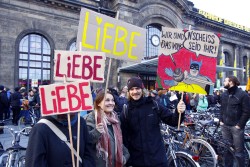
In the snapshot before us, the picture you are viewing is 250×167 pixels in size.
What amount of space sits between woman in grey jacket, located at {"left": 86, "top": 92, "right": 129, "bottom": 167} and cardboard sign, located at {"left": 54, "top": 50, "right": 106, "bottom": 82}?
1.29ft

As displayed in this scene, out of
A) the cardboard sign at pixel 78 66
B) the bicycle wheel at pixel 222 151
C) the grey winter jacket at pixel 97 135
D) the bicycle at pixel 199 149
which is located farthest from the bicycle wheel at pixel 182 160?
the cardboard sign at pixel 78 66

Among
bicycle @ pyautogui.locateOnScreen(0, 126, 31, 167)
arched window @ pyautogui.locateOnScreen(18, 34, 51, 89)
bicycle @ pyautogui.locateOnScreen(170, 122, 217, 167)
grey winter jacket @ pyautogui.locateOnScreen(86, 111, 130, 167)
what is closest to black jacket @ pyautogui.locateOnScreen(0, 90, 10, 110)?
arched window @ pyautogui.locateOnScreen(18, 34, 51, 89)

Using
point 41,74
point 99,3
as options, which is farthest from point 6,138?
point 99,3

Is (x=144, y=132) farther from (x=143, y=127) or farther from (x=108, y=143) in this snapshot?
(x=108, y=143)

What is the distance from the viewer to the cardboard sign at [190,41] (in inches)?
167

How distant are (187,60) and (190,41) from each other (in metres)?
0.38

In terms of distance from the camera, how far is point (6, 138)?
868 cm

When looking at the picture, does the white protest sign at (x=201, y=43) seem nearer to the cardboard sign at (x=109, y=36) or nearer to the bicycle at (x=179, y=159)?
the cardboard sign at (x=109, y=36)

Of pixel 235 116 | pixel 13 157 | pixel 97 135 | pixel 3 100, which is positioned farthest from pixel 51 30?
pixel 97 135

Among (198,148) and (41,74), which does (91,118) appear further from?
(41,74)

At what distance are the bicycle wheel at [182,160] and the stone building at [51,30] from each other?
11.9 m

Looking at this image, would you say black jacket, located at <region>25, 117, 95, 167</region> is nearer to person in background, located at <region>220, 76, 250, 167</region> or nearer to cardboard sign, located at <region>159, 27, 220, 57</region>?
cardboard sign, located at <region>159, 27, 220, 57</region>

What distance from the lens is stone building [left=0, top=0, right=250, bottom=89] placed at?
15.8 meters

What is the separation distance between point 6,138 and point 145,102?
23.8 feet
